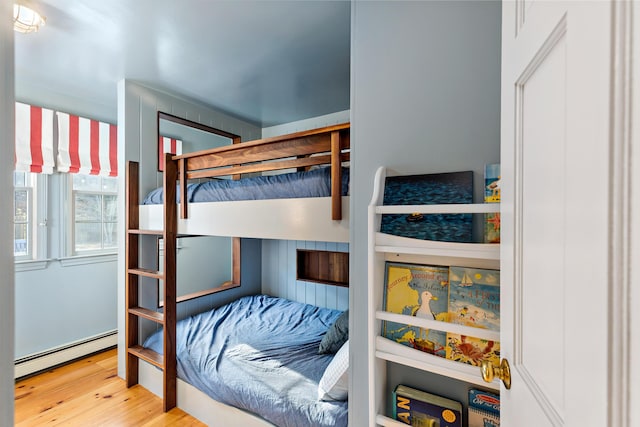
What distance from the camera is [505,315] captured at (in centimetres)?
65

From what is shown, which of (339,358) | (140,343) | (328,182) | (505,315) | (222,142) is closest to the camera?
(505,315)

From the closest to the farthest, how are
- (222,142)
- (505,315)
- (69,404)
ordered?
(505,315) → (69,404) → (222,142)

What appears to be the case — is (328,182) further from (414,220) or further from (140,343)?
(140,343)

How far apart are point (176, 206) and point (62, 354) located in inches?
77.9

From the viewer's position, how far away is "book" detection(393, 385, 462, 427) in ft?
3.20

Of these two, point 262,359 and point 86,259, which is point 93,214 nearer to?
point 86,259

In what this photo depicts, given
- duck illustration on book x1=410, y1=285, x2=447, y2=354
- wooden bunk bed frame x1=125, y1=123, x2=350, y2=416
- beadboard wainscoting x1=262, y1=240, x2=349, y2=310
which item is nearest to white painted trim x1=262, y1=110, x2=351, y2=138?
wooden bunk bed frame x1=125, y1=123, x2=350, y2=416

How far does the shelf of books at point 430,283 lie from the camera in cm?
90

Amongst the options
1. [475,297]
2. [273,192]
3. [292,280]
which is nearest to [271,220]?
[273,192]

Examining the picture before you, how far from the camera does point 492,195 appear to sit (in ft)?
3.01

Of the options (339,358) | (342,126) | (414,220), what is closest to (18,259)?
(339,358)

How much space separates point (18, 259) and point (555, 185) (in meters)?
3.63

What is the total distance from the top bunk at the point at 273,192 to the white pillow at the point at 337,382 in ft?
2.17

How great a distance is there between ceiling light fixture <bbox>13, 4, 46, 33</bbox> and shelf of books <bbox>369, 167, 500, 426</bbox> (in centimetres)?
197
